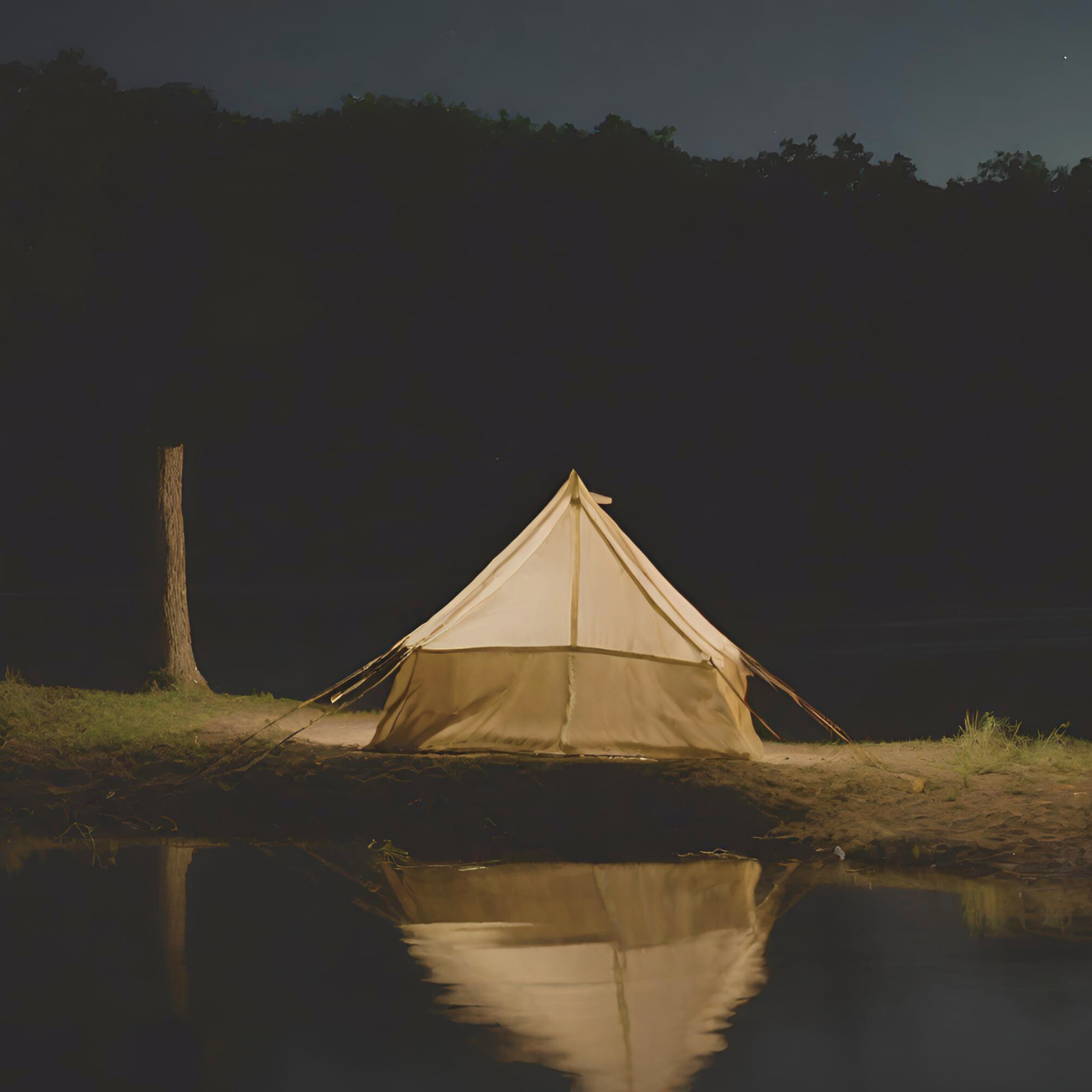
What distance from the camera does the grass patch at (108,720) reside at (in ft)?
37.3


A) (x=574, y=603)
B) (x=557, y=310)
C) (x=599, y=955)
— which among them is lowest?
(x=599, y=955)

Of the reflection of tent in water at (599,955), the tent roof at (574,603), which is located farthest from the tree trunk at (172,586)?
the reflection of tent in water at (599,955)

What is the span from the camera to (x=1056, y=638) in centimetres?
2517

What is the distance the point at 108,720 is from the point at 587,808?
5865 millimetres

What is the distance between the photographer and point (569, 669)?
37.8ft

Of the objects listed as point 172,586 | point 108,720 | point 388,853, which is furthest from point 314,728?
point 388,853

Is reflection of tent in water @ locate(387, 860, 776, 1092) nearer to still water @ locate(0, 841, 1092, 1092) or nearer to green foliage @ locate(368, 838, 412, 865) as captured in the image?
still water @ locate(0, 841, 1092, 1092)

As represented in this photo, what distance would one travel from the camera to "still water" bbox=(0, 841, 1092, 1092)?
491cm

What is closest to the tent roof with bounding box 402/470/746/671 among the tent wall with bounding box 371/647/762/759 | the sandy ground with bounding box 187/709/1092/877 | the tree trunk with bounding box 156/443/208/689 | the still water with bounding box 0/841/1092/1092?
the tent wall with bounding box 371/647/762/759

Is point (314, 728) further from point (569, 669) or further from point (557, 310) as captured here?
point (557, 310)

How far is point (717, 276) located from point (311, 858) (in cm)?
2009

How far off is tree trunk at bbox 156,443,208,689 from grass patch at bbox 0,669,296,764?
1.49ft

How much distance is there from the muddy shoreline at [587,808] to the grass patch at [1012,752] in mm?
253

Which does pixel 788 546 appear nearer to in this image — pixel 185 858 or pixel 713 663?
pixel 713 663
